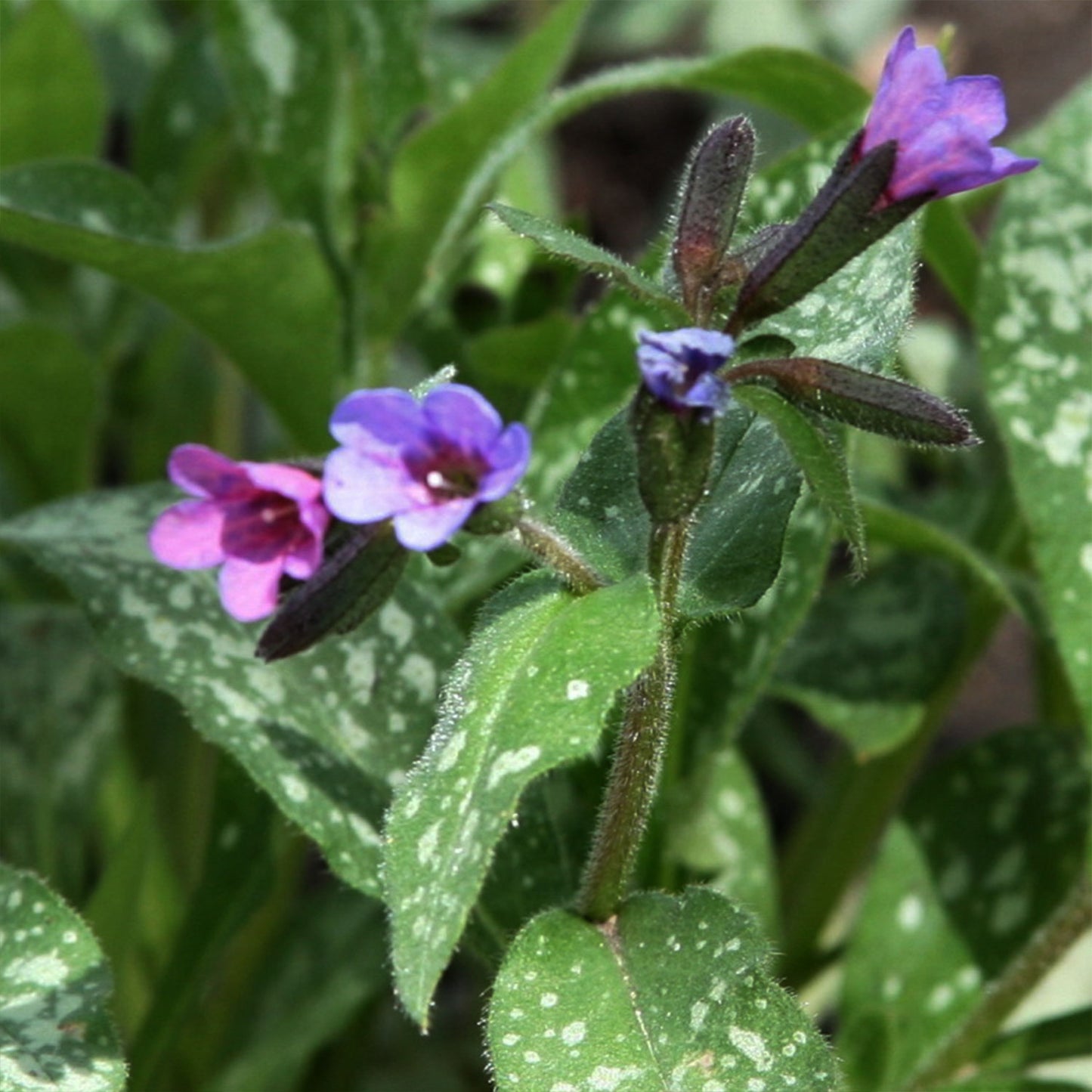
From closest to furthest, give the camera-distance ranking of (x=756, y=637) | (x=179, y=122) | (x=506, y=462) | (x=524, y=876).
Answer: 1. (x=506, y=462)
2. (x=524, y=876)
3. (x=756, y=637)
4. (x=179, y=122)

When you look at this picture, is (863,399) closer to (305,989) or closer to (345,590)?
(345,590)

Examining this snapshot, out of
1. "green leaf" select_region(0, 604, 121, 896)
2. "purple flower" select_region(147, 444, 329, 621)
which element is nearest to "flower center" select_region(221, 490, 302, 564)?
"purple flower" select_region(147, 444, 329, 621)

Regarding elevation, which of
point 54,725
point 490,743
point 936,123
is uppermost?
point 936,123

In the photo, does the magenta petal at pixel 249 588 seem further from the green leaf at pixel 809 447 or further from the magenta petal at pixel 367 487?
the green leaf at pixel 809 447

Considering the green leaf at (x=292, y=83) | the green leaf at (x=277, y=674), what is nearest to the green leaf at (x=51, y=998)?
the green leaf at (x=277, y=674)

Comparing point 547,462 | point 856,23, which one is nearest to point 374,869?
point 547,462

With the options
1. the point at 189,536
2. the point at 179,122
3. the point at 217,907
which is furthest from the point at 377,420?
the point at 179,122

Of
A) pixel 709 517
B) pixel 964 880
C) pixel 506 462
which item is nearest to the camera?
pixel 506 462
